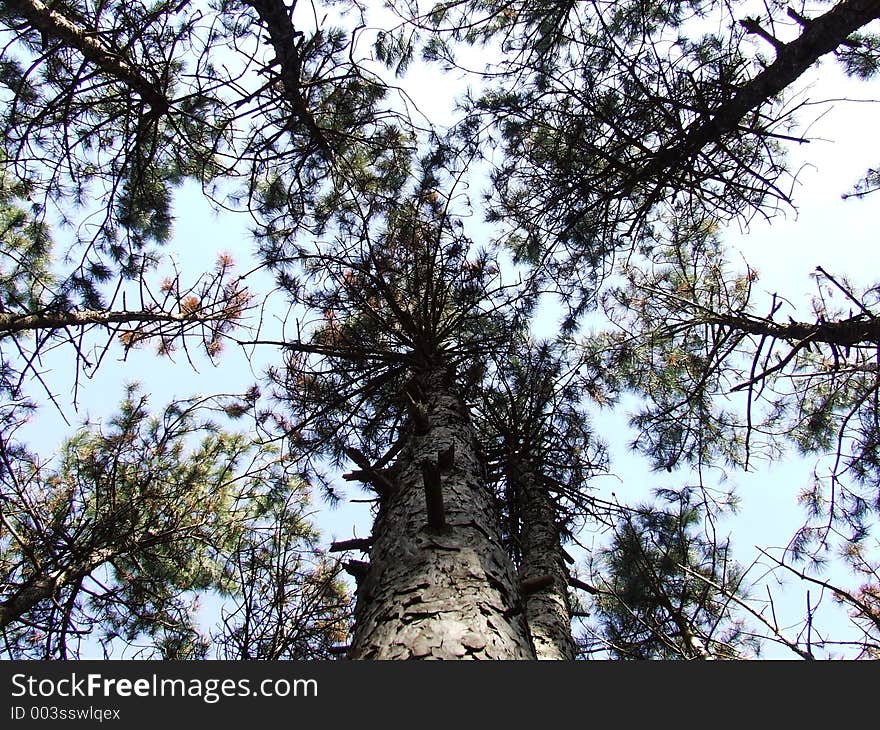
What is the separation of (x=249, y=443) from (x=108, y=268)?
2.62 metres

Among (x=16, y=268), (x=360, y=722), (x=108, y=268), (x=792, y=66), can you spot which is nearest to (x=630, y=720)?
(x=360, y=722)

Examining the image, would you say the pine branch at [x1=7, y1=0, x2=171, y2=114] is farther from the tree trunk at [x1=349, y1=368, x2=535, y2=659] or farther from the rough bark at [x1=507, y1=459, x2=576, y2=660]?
the rough bark at [x1=507, y1=459, x2=576, y2=660]

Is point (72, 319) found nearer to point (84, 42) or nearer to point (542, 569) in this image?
point (84, 42)

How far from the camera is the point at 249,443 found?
6.46m

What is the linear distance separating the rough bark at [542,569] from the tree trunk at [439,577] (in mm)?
635

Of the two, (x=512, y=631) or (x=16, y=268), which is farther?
(x=16, y=268)

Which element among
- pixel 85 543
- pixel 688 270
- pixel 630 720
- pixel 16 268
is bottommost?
pixel 630 720

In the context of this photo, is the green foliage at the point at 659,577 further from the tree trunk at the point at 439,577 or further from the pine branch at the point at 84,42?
the pine branch at the point at 84,42

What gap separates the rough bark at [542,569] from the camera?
10.5ft

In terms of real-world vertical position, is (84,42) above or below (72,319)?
above

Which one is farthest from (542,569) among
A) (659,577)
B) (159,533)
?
(159,533)

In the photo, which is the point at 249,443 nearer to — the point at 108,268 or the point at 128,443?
the point at 128,443

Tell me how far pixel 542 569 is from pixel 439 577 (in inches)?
82.4

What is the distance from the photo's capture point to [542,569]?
3.95 m
